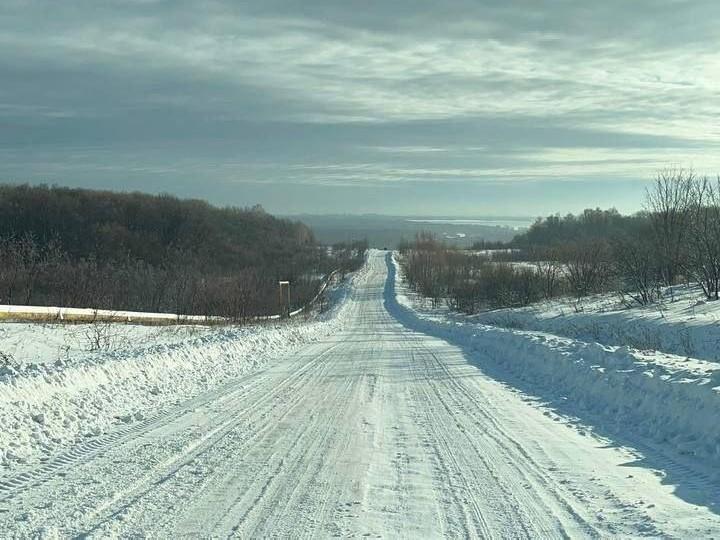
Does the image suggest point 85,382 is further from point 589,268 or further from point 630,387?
point 589,268

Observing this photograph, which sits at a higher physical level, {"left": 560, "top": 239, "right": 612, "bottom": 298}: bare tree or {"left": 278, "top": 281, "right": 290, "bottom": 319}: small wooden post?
{"left": 560, "top": 239, "right": 612, "bottom": 298}: bare tree

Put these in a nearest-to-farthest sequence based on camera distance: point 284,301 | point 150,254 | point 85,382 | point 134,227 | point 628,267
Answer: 1. point 85,382
2. point 628,267
3. point 284,301
4. point 150,254
5. point 134,227

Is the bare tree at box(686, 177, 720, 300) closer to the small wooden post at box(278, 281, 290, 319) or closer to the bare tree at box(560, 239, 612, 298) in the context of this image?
the bare tree at box(560, 239, 612, 298)

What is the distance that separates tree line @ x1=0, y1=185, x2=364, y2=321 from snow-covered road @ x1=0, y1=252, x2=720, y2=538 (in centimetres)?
2395

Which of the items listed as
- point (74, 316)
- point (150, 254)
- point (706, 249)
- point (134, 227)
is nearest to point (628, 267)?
point (706, 249)

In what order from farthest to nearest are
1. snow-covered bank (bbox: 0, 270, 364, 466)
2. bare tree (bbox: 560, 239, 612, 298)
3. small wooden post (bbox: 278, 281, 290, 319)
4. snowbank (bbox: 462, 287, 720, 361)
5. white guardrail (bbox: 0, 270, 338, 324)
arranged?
small wooden post (bbox: 278, 281, 290, 319) < bare tree (bbox: 560, 239, 612, 298) < white guardrail (bbox: 0, 270, 338, 324) < snowbank (bbox: 462, 287, 720, 361) < snow-covered bank (bbox: 0, 270, 364, 466)

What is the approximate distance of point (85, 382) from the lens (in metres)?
10.7

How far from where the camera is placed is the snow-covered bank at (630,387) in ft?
26.7

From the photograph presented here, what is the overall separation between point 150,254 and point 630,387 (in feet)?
336

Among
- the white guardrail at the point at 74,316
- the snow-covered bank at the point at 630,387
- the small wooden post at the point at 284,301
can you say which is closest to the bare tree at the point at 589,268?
the small wooden post at the point at 284,301

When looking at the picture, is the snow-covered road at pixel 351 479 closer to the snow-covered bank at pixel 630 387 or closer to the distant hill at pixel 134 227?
the snow-covered bank at pixel 630 387

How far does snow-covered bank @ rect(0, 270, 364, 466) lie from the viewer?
27.1 feet

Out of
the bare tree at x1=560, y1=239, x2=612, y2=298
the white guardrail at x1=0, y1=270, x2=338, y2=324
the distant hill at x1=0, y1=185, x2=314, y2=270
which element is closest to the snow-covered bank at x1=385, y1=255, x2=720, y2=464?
the white guardrail at x1=0, y1=270, x2=338, y2=324

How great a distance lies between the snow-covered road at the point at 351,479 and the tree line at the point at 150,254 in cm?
2395
